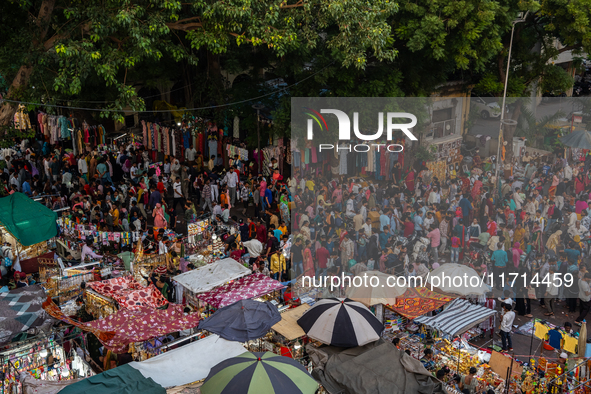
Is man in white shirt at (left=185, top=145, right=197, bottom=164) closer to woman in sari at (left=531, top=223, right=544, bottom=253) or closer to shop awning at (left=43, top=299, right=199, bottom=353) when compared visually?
shop awning at (left=43, top=299, right=199, bottom=353)

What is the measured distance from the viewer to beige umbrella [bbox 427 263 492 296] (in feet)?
37.1

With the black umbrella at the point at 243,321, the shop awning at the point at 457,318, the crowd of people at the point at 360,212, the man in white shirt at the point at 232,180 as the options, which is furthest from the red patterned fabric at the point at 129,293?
the man in white shirt at the point at 232,180

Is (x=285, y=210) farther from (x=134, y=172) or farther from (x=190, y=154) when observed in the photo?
(x=134, y=172)

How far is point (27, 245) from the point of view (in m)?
12.6

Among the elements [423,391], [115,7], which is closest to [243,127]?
[115,7]

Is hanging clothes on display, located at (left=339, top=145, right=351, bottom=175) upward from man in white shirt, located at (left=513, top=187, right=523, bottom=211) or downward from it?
upward

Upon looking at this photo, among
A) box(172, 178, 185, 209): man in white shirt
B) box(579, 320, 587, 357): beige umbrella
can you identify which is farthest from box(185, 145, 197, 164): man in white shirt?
box(579, 320, 587, 357): beige umbrella

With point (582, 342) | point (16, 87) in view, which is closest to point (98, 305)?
point (16, 87)

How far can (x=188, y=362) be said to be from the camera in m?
8.38

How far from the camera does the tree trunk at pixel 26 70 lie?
13218mm

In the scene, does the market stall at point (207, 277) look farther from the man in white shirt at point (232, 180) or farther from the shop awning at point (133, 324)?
the man in white shirt at point (232, 180)

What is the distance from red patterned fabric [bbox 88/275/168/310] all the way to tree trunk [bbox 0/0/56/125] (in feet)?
18.0

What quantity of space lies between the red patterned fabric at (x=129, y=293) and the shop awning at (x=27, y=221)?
8.75 ft

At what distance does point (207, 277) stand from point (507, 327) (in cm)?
592
